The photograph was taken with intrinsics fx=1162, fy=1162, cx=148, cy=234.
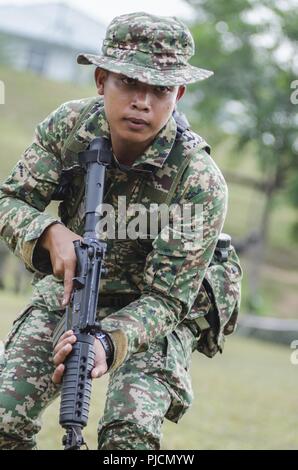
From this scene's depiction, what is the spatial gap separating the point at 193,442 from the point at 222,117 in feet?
93.1

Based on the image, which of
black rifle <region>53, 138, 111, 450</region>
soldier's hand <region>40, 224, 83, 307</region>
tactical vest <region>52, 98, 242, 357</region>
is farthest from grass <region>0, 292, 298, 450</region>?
black rifle <region>53, 138, 111, 450</region>

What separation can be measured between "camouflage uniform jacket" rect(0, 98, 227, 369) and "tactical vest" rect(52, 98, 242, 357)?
0.01m

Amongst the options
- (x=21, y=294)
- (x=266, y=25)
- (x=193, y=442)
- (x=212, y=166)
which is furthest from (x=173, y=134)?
(x=266, y=25)

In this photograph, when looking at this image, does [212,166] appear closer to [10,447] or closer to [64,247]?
[64,247]

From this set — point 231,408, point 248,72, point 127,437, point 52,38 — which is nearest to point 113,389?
point 127,437

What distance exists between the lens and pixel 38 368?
184 inches

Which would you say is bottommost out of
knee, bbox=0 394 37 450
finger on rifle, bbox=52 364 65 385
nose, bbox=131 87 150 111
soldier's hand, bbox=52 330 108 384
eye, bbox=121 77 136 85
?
knee, bbox=0 394 37 450

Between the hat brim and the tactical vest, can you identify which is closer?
the hat brim

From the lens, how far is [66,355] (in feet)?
13.7

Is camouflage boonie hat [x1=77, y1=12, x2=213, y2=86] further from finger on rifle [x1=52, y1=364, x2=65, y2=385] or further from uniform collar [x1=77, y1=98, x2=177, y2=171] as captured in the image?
finger on rifle [x1=52, y1=364, x2=65, y2=385]

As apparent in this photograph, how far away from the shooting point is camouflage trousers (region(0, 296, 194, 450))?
14.6 feet

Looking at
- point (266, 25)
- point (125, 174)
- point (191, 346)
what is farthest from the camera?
point (266, 25)

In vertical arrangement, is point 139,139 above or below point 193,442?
above

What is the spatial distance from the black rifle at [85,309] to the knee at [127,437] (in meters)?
0.30
